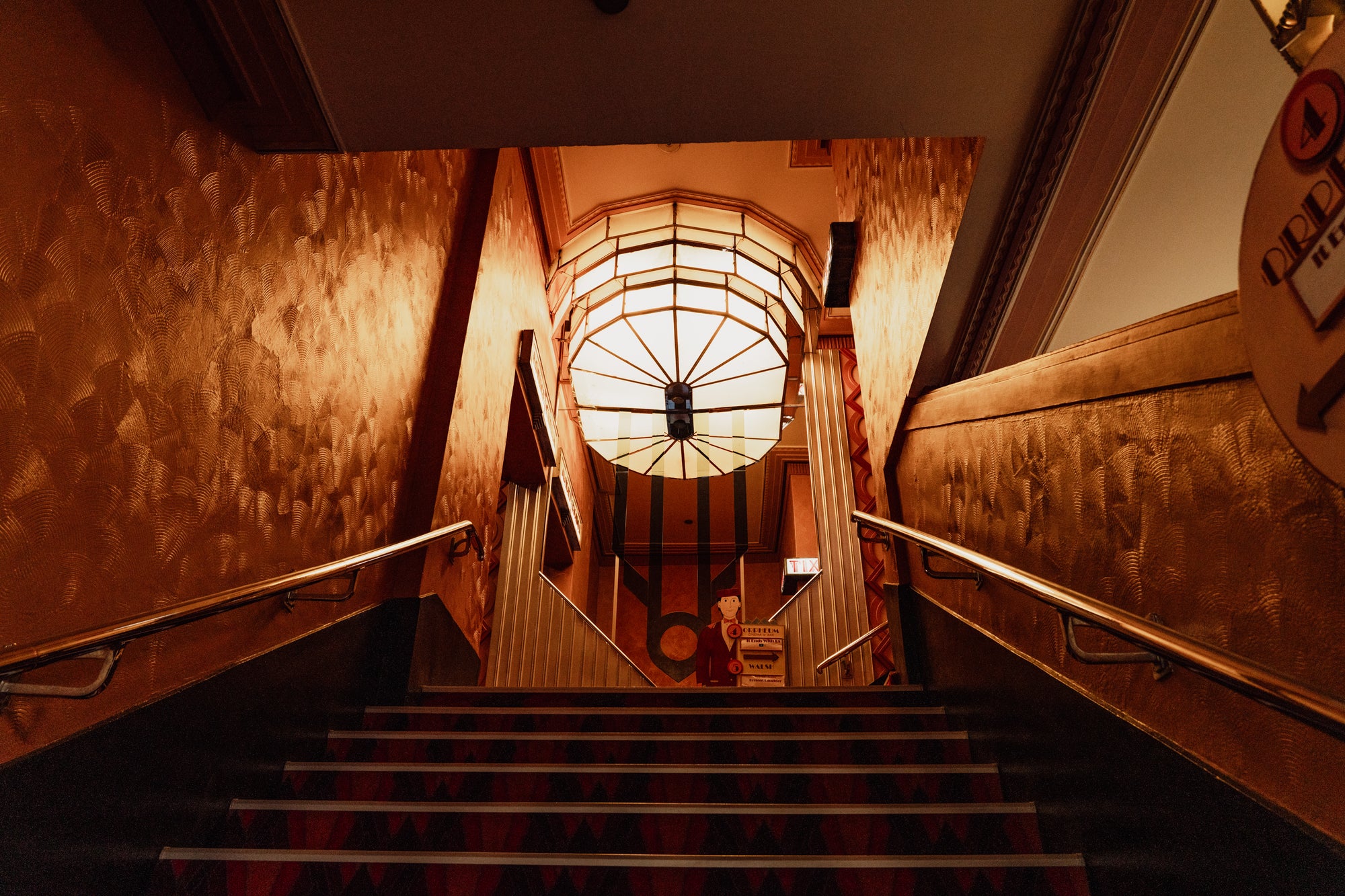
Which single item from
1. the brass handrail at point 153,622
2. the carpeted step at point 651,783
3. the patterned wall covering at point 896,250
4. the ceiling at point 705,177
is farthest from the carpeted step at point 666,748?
the ceiling at point 705,177

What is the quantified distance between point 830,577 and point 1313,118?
22.7 feet

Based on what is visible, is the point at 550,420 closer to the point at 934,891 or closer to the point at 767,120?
the point at 767,120

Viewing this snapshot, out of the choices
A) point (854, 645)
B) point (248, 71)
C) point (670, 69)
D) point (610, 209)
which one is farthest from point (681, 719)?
point (610, 209)

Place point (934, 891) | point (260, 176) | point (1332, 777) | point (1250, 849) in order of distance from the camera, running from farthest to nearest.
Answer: point (260, 176) < point (934, 891) < point (1250, 849) < point (1332, 777)

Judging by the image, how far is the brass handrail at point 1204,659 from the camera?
3.55 feet

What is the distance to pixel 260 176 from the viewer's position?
2.39m

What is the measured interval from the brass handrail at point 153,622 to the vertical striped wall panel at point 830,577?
5236mm

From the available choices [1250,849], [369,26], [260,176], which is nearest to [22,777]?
[260,176]

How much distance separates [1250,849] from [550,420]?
6348 millimetres

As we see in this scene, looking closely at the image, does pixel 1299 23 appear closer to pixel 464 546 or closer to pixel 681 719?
pixel 681 719

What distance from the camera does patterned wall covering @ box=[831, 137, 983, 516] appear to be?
319 cm

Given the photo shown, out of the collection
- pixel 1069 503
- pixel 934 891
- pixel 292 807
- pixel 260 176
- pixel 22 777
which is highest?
pixel 260 176

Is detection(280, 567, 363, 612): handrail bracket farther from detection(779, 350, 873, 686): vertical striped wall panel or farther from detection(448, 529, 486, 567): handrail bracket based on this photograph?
detection(779, 350, 873, 686): vertical striped wall panel

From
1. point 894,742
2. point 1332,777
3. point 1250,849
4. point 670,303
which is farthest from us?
point 670,303
